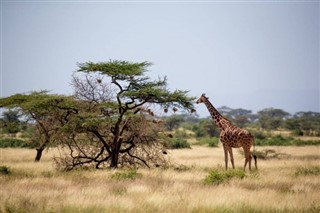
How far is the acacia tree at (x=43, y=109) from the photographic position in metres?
16.5

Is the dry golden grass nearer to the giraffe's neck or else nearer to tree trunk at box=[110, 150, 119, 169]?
tree trunk at box=[110, 150, 119, 169]

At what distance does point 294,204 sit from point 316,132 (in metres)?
56.4

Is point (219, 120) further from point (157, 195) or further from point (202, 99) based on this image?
point (157, 195)

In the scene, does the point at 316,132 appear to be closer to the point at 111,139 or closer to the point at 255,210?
the point at 111,139

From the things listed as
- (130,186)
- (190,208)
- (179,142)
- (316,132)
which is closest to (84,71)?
(130,186)

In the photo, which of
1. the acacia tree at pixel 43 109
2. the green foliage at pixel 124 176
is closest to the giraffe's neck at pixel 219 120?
the green foliage at pixel 124 176

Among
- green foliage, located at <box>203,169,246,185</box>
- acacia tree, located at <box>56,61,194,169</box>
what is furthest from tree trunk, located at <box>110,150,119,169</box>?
green foliage, located at <box>203,169,246,185</box>

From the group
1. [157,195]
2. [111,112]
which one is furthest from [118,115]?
[157,195]

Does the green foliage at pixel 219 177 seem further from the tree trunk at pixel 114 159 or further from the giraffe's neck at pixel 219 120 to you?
the tree trunk at pixel 114 159

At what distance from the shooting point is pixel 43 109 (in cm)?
1734

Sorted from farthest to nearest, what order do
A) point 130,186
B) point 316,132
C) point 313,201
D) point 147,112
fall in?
point 316,132 < point 147,112 < point 130,186 < point 313,201

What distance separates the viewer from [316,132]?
61.2m

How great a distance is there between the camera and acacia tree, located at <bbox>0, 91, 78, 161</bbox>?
54.0 feet

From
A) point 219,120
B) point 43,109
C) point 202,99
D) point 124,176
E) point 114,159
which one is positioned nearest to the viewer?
point 124,176
